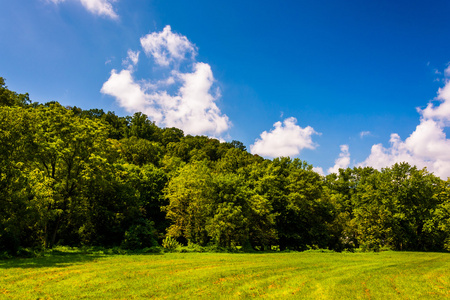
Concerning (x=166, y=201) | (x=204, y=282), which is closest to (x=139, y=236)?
(x=166, y=201)

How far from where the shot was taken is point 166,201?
43.2 m

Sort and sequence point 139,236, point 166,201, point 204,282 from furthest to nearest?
point 166,201 → point 139,236 → point 204,282

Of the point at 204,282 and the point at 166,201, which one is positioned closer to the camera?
the point at 204,282

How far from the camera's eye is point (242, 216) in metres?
31.0

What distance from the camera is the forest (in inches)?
912

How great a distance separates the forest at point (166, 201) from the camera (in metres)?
23.2

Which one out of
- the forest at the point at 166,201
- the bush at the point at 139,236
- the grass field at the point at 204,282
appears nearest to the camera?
the grass field at the point at 204,282

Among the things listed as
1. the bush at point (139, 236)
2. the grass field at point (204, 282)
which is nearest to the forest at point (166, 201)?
the bush at point (139, 236)

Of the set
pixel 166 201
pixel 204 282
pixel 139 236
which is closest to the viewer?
pixel 204 282

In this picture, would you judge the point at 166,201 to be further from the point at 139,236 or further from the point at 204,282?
the point at 204,282

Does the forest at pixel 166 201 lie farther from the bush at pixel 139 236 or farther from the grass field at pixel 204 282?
the grass field at pixel 204 282

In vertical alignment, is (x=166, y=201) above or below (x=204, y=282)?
above

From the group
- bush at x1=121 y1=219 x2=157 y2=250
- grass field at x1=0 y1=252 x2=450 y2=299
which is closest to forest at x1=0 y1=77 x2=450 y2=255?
bush at x1=121 y1=219 x2=157 y2=250

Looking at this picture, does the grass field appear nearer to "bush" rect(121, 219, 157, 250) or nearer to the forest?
the forest
